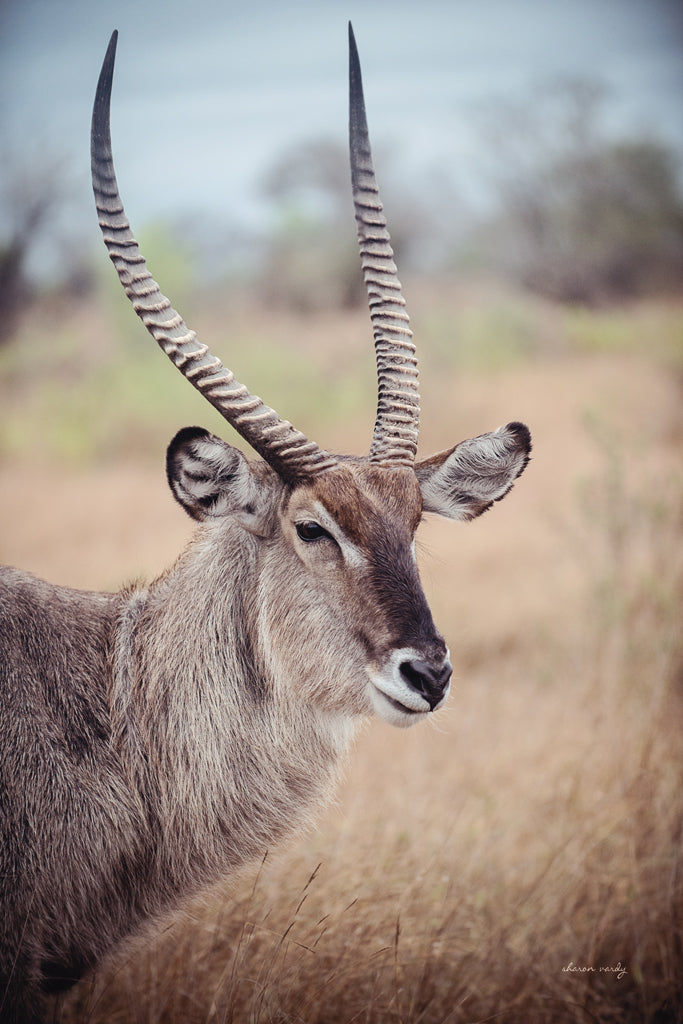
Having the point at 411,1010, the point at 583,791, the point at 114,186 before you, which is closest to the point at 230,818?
the point at 411,1010

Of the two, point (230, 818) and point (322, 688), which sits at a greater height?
point (322, 688)

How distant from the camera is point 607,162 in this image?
26359mm

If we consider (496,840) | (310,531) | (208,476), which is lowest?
(496,840)

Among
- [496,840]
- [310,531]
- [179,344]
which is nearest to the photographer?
[179,344]

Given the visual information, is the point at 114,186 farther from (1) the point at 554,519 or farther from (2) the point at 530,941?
(1) the point at 554,519

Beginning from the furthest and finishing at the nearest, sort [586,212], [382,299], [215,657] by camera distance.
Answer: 1. [586,212]
2. [382,299]
3. [215,657]

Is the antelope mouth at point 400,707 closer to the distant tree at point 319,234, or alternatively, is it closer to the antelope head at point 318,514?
the antelope head at point 318,514

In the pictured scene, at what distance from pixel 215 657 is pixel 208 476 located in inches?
27.3

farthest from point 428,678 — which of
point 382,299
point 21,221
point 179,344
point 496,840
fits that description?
point 21,221

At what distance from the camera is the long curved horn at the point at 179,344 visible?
9.36 ft

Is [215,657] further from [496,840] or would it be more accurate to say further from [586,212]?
[586,212]

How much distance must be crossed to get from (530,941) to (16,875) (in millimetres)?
2523

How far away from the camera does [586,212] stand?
26.1m

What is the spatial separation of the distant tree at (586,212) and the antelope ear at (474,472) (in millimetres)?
22078
